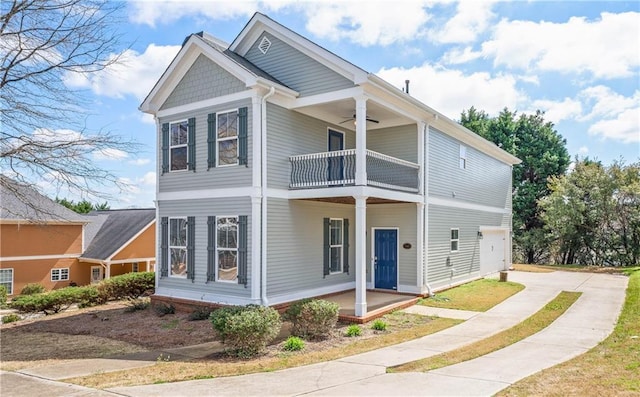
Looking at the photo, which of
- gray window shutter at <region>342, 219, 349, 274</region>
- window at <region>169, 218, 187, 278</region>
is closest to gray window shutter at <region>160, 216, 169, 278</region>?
window at <region>169, 218, 187, 278</region>

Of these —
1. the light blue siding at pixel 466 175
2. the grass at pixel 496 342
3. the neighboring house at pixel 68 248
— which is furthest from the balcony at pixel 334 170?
the neighboring house at pixel 68 248

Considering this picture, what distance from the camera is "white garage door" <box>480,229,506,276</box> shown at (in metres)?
21.7

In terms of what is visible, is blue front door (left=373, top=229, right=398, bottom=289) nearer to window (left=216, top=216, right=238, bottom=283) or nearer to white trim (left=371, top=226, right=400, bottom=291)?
white trim (left=371, top=226, right=400, bottom=291)

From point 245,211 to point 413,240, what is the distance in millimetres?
6380

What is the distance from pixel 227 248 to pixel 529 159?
29382 mm

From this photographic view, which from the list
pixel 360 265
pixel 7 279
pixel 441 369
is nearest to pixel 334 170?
pixel 360 265

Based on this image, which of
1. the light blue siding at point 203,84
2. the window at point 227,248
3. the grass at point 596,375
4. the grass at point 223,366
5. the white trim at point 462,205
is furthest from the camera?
the white trim at point 462,205

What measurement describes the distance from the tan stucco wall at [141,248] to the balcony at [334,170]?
56.1 ft

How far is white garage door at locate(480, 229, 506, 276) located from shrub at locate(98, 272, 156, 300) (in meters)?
14.8

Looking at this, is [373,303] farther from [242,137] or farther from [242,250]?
[242,137]

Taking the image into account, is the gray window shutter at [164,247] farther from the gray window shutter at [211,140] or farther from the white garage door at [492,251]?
the white garage door at [492,251]

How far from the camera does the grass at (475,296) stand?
14.4m

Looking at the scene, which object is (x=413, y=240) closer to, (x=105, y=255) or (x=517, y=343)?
(x=517, y=343)

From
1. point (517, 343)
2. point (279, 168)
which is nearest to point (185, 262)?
point (279, 168)
